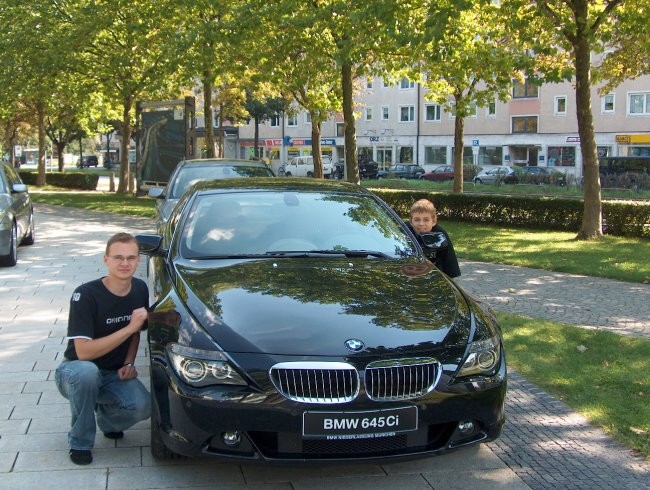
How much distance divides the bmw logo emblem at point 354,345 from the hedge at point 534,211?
14.3 m

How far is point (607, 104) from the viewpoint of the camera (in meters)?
52.6

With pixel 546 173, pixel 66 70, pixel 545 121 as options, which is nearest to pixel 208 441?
pixel 66 70

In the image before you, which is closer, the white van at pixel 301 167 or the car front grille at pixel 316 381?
the car front grille at pixel 316 381

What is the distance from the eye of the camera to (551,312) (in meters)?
8.71

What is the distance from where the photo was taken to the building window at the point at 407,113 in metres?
64.6

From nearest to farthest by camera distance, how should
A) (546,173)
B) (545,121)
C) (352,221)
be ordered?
(352,221) < (546,173) < (545,121)

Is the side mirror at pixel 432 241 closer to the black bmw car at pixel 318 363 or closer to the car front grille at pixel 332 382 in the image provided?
the black bmw car at pixel 318 363

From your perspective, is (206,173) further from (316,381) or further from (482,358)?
(316,381)

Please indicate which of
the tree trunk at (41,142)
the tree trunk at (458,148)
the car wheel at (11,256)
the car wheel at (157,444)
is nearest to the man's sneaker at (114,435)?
the car wheel at (157,444)

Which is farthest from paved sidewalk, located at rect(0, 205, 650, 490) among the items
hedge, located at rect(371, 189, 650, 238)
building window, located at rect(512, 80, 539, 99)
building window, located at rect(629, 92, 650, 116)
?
building window, located at rect(512, 80, 539, 99)

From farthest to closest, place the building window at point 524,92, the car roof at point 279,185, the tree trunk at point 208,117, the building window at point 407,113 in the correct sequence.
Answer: the building window at point 407,113
the building window at point 524,92
the tree trunk at point 208,117
the car roof at point 279,185

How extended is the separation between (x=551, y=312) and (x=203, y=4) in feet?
45.0

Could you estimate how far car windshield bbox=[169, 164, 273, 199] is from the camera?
11.1m

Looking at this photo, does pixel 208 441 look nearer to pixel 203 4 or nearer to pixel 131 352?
pixel 131 352
